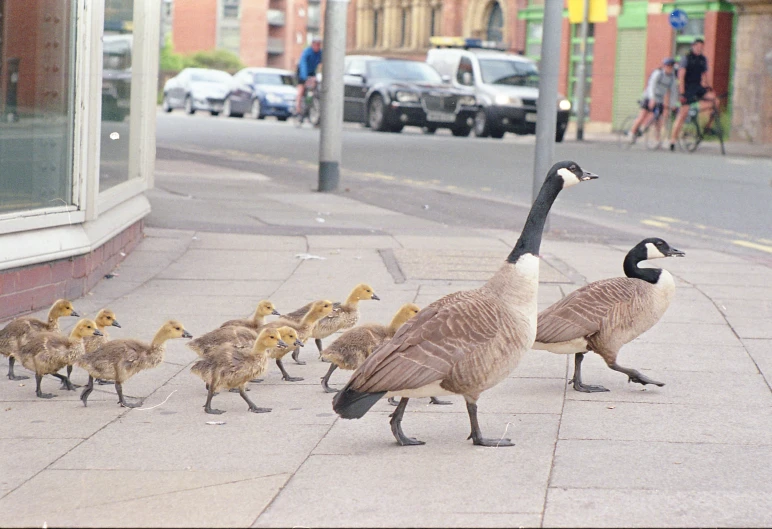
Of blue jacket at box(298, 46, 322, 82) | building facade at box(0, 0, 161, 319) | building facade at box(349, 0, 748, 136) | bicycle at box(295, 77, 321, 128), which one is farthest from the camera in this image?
building facade at box(349, 0, 748, 136)

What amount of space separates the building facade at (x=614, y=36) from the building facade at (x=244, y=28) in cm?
4344

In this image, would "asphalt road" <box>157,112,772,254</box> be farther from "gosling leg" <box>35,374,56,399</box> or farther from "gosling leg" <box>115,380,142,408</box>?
"gosling leg" <box>35,374,56,399</box>

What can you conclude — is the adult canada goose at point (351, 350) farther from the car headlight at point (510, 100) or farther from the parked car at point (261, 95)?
the parked car at point (261, 95)

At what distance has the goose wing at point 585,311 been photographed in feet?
20.7

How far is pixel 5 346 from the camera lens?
655 cm

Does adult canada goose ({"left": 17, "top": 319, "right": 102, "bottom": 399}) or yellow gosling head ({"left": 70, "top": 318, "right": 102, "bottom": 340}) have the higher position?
yellow gosling head ({"left": 70, "top": 318, "right": 102, "bottom": 340})

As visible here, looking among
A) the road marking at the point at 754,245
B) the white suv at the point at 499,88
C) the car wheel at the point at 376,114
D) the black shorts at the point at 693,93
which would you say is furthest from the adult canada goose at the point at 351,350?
the car wheel at the point at 376,114

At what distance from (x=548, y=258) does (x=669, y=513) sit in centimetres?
662

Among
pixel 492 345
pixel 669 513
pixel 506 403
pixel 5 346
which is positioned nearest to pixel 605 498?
pixel 669 513

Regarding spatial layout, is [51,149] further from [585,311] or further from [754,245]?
[754,245]

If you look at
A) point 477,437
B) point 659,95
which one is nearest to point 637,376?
point 477,437

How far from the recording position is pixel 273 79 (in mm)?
44062

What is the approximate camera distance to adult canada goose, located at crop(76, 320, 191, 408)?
609cm

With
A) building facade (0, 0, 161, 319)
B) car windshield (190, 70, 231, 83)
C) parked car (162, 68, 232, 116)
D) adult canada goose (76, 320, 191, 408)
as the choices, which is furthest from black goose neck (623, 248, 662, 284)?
car windshield (190, 70, 231, 83)
